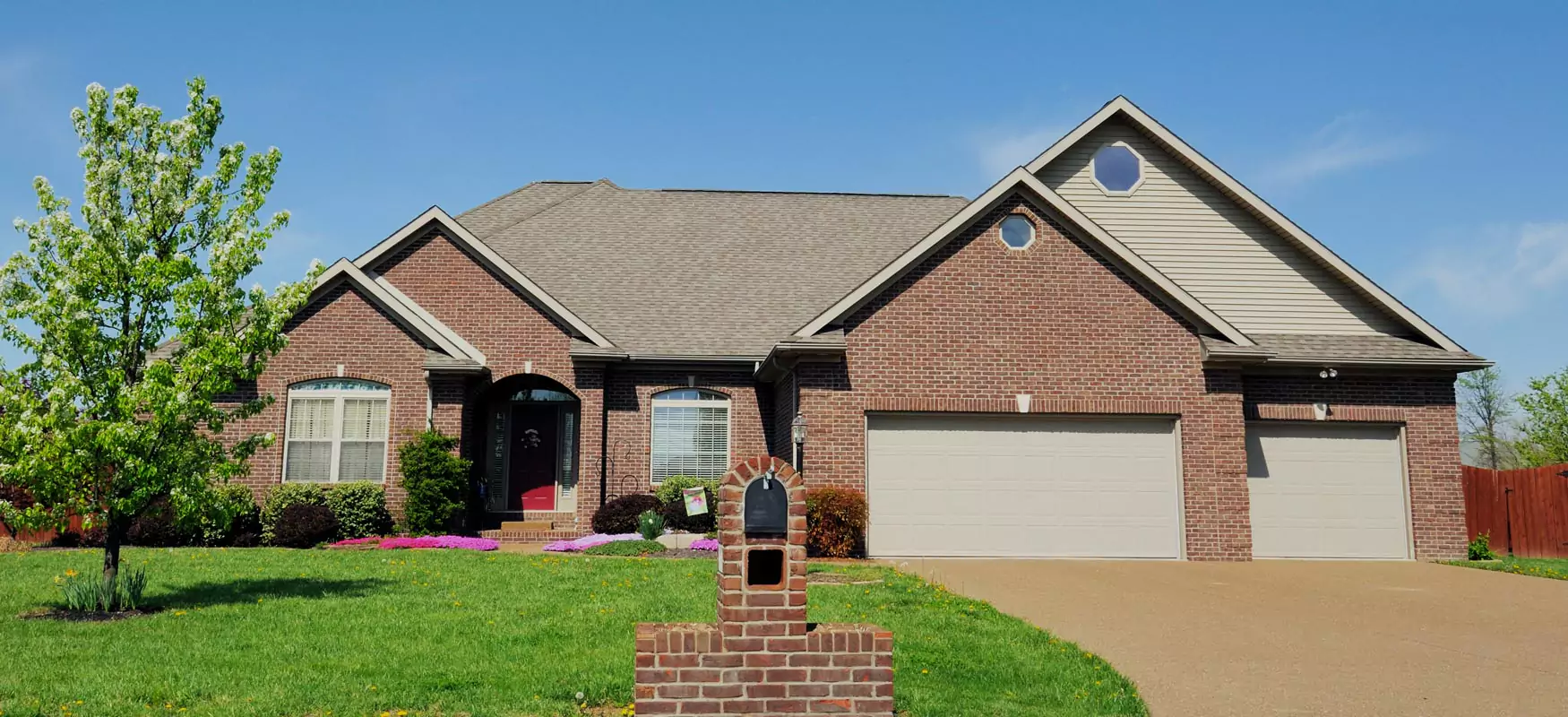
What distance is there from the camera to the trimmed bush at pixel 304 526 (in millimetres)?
16844

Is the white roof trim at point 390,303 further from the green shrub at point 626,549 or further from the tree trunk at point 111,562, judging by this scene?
the tree trunk at point 111,562

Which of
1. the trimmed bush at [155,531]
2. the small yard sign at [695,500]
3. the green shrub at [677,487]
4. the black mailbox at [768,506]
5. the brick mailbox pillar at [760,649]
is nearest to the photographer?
the brick mailbox pillar at [760,649]

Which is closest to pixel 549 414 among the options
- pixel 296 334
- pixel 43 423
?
pixel 296 334

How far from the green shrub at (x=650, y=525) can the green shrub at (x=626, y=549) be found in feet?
2.99

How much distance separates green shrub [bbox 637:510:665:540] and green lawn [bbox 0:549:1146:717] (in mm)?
4724

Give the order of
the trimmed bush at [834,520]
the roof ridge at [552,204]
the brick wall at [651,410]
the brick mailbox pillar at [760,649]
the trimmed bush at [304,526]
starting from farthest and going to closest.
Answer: the roof ridge at [552,204] → the brick wall at [651,410] → the trimmed bush at [304,526] → the trimmed bush at [834,520] → the brick mailbox pillar at [760,649]

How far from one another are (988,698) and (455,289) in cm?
1540

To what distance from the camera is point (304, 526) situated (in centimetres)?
1683

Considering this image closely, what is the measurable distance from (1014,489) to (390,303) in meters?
11.3

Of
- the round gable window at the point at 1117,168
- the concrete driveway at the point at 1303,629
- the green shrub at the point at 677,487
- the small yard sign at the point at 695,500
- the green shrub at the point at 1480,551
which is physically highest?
the round gable window at the point at 1117,168

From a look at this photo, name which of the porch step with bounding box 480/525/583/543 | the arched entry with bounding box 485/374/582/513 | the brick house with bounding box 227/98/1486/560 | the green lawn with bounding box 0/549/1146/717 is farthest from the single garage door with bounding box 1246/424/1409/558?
the arched entry with bounding box 485/374/582/513

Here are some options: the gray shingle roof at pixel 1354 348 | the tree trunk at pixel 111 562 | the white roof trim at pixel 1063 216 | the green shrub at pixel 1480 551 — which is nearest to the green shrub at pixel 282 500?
the tree trunk at pixel 111 562

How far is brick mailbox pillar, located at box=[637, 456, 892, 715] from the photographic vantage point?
5.90 meters

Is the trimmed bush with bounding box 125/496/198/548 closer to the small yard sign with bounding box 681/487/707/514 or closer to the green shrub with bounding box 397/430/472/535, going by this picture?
the green shrub with bounding box 397/430/472/535
